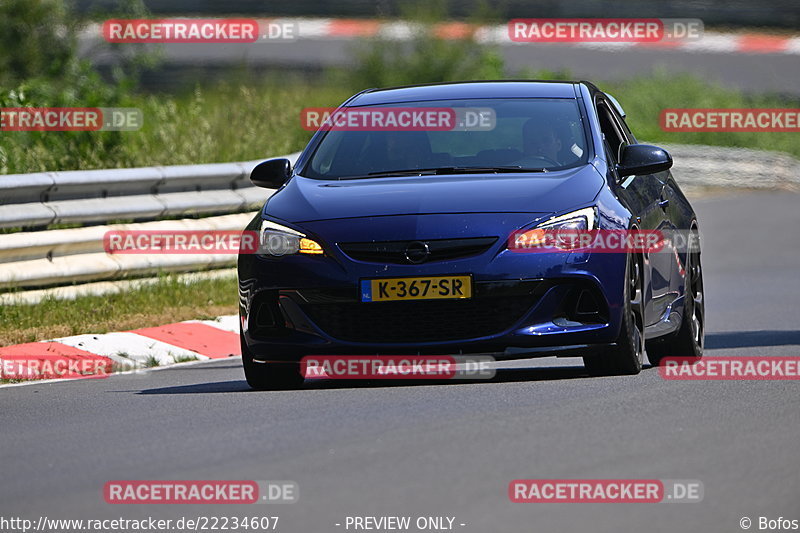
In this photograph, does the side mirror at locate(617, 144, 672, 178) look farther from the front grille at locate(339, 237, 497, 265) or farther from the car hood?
the front grille at locate(339, 237, 497, 265)

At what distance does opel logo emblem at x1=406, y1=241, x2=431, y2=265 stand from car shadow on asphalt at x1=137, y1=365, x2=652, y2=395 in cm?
72

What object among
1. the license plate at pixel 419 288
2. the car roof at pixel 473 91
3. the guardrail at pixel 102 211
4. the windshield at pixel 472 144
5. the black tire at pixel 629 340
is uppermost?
the car roof at pixel 473 91

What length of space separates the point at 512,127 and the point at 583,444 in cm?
307


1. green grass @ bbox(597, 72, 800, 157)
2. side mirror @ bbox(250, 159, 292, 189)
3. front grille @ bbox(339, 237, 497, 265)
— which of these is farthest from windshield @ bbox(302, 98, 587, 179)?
green grass @ bbox(597, 72, 800, 157)

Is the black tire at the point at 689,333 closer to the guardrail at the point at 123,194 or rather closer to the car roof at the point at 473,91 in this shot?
the car roof at the point at 473,91

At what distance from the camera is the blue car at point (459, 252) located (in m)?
8.23

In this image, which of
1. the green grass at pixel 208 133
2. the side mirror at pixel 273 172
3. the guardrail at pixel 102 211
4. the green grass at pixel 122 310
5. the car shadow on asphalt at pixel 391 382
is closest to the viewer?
the car shadow on asphalt at pixel 391 382

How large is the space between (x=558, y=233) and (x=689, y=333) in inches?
75.8

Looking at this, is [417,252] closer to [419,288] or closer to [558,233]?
[419,288]

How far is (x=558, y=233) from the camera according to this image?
8312 mm

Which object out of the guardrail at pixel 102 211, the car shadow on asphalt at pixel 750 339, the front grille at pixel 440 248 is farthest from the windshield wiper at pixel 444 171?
the guardrail at pixel 102 211

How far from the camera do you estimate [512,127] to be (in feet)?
30.6

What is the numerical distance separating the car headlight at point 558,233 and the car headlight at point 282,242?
37.9 inches

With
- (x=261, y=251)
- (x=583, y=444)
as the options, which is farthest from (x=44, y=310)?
(x=583, y=444)
